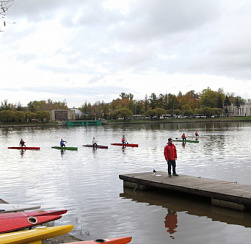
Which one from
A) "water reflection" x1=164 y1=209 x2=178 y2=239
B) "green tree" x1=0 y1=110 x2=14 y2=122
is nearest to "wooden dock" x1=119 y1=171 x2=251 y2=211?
"water reflection" x1=164 y1=209 x2=178 y2=239

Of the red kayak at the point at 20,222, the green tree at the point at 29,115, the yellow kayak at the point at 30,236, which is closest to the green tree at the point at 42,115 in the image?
the green tree at the point at 29,115

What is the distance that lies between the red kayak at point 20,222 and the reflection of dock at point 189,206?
6753 millimetres

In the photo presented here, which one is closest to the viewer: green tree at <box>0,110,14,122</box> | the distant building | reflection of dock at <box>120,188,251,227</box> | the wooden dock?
reflection of dock at <box>120,188,251,227</box>

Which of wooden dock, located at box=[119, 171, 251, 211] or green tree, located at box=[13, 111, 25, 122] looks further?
green tree, located at box=[13, 111, 25, 122]

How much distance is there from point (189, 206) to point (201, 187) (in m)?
1.16

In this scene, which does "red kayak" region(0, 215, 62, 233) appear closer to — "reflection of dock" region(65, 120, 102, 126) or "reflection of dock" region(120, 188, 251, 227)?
"reflection of dock" region(120, 188, 251, 227)

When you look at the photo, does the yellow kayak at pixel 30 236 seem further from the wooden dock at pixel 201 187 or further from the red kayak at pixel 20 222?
the wooden dock at pixel 201 187

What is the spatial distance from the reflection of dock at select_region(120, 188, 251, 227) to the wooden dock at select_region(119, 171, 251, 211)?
1.11ft

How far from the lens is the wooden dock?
15383 millimetres

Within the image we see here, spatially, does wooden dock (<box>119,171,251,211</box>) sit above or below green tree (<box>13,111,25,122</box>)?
below

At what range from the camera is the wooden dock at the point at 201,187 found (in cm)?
1538

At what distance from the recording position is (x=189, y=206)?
661 inches

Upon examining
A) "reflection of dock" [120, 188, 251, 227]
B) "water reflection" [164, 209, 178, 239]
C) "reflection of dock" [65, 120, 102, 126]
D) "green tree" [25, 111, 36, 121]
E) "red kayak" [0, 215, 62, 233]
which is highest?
"green tree" [25, 111, 36, 121]

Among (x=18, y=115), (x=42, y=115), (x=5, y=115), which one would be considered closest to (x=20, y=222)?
(x=18, y=115)
